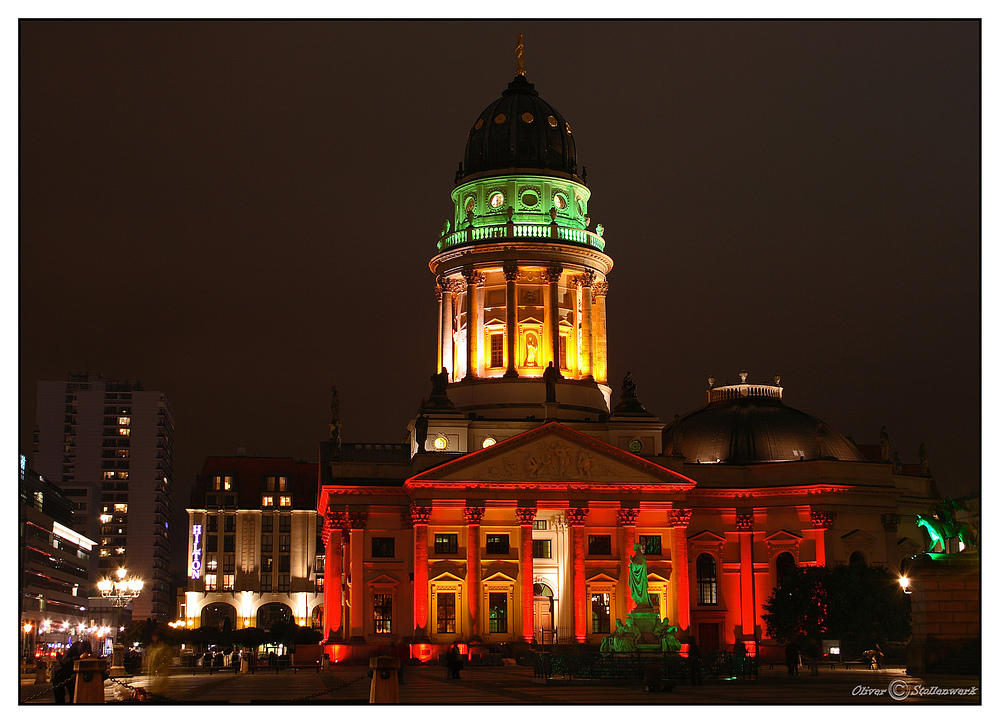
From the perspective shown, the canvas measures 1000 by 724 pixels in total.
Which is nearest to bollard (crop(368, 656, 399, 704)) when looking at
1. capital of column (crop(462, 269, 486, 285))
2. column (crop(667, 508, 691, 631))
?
column (crop(667, 508, 691, 631))

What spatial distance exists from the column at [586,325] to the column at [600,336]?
539 mm

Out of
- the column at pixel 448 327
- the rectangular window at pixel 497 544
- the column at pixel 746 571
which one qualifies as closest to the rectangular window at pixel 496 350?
the column at pixel 448 327

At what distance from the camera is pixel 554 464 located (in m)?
94.2

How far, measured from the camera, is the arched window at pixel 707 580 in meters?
99.5

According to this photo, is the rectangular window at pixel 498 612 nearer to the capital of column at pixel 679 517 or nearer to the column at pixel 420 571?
the column at pixel 420 571

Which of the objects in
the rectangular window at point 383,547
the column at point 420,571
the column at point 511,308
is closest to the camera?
the column at point 420,571

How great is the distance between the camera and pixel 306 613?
163 metres

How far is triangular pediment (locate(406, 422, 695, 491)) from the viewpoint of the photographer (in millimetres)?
93500

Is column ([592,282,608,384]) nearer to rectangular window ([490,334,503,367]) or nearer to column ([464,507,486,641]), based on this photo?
rectangular window ([490,334,503,367])

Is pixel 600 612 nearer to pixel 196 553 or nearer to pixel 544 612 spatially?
pixel 544 612

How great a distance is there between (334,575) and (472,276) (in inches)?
920

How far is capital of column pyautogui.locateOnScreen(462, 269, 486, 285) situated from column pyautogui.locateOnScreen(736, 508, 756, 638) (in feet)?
80.6

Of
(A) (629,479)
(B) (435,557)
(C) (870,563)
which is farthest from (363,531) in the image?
(C) (870,563)

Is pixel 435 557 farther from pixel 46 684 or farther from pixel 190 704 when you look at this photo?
pixel 190 704
